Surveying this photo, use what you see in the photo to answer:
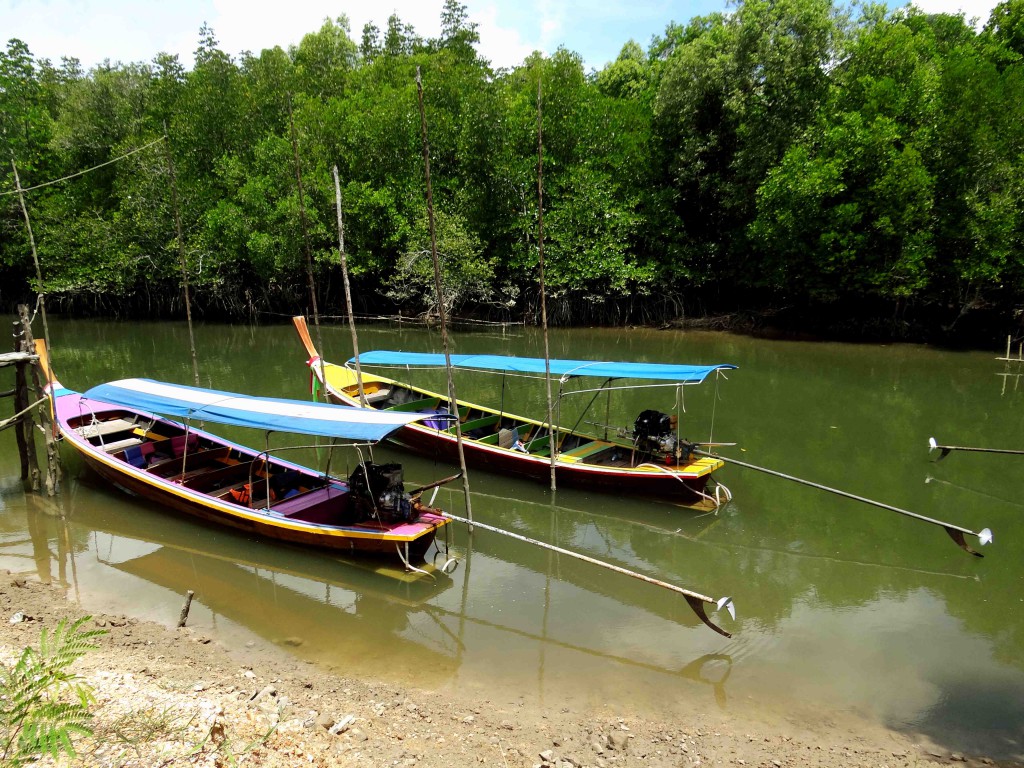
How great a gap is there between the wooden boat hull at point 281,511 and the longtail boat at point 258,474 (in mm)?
15

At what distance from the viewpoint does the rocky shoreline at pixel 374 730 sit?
4309 millimetres

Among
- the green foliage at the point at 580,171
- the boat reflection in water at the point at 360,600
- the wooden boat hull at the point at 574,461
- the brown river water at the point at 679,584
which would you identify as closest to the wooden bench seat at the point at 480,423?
the wooden boat hull at the point at 574,461

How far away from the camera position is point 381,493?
7.66 metres

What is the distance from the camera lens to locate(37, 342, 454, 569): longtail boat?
754 cm

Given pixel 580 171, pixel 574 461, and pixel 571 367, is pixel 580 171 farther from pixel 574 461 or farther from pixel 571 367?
pixel 574 461

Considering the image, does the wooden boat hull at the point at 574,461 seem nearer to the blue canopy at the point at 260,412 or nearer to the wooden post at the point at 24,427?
the blue canopy at the point at 260,412

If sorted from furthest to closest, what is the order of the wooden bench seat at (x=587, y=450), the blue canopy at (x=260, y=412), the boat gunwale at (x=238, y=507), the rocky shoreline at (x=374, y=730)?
the wooden bench seat at (x=587, y=450) → the blue canopy at (x=260, y=412) → the boat gunwale at (x=238, y=507) → the rocky shoreline at (x=374, y=730)

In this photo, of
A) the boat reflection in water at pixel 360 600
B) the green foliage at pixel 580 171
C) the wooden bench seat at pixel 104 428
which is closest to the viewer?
the boat reflection in water at pixel 360 600

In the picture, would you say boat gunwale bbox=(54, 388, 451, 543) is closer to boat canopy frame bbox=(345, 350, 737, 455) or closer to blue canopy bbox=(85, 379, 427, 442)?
blue canopy bbox=(85, 379, 427, 442)

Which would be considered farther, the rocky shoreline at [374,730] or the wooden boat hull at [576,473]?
the wooden boat hull at [576,473]

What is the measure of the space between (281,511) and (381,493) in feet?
4.48

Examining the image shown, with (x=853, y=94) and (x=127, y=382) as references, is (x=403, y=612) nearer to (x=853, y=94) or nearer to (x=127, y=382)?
(x=127, y=382)

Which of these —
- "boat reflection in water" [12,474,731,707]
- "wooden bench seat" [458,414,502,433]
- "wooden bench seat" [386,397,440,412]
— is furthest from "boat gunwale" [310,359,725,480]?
"boat reflection in water" [12,474,731,707]

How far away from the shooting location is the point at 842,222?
66.8 ft
